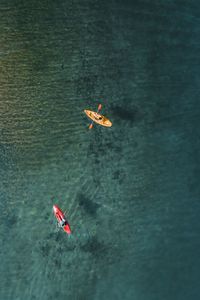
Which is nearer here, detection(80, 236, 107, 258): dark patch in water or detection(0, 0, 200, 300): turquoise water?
detection(0, 0, 200, 300): turquoise water

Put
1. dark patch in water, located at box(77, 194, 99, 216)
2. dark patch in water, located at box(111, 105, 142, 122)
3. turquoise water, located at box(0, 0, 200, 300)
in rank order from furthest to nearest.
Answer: dark patch in water, located at box(111, 105, 142, 122) < dark patch in water, located at box(77, 194, 99, 216) < turquoise water, located at box(0, 0, 200, 300)

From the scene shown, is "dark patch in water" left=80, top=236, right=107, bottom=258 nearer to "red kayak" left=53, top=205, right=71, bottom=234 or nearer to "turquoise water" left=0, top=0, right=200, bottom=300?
"turquoise water" left=0, top=0, right=200, bottom=300

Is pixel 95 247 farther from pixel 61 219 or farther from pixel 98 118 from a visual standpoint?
pixel 98 118

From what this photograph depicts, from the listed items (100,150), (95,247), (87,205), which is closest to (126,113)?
(100,150)

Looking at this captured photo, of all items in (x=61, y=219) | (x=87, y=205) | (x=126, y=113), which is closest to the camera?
(x=61, y=219)

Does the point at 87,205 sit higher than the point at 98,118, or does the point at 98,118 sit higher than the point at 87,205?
the point at 98,118

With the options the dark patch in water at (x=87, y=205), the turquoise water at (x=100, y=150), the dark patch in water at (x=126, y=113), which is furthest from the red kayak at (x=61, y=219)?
the dark patch in water at (x=126, y=113)

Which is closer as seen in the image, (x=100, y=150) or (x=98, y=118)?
(x=98, y=118)

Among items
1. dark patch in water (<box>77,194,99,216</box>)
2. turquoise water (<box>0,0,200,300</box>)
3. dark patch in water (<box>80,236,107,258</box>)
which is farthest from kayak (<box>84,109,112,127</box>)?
dark patch in water (<box>80,236,107,258</box>)
